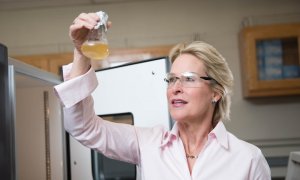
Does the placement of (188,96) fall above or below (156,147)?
above

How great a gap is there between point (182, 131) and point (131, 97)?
0.31 metres

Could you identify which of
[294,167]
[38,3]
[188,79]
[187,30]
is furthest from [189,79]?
[38,3]

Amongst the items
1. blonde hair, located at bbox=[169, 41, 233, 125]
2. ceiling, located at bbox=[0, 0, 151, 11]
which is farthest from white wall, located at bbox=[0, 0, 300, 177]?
blonde hair, located at bbox=[169, 41, 233, 125]

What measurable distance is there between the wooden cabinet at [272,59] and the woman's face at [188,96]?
1494mm

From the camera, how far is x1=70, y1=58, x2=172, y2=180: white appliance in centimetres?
135

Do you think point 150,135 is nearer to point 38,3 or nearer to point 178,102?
point 178,102

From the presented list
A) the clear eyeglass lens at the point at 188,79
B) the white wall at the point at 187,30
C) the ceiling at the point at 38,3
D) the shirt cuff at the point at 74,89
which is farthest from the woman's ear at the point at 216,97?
the ceiling at the point at 38,3

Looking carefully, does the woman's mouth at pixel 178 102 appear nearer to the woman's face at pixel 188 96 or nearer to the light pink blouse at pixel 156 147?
the woman's face at pixel 188 96

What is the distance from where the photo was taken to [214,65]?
1172mm

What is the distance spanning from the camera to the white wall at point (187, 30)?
2.81 m

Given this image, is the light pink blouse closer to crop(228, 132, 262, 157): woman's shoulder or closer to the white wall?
crop(228, 132, 262, 157): woman's shoulder

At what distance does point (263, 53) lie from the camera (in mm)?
2588

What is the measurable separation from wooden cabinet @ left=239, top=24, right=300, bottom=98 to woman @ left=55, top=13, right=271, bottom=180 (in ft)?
4.67

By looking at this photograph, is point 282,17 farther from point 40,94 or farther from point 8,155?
point 8,155
